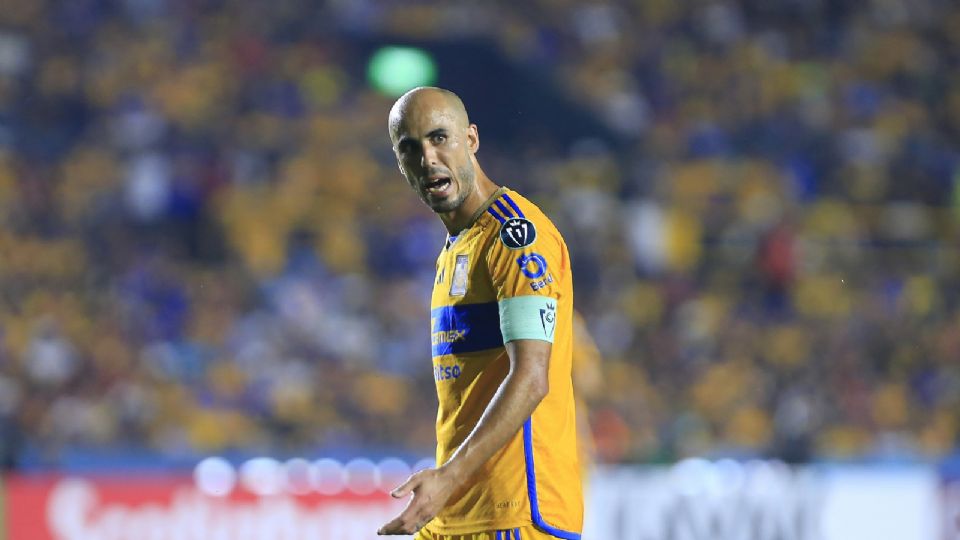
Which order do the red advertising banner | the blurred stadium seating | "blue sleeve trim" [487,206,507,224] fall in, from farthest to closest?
the blurred stadium seating, the red advertising banner, "blue sleeve trim" [487,206,507,224]

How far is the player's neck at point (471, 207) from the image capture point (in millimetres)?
3693

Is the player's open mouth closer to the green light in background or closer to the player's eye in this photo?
the player's eye

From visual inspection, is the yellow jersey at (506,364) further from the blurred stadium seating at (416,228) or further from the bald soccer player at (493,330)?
the blurred stadium seating at (416,228)

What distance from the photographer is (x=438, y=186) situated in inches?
142

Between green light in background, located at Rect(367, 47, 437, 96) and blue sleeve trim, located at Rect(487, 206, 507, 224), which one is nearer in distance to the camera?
blue sleeve trim, located at Rect(487, 206, 507, 224)

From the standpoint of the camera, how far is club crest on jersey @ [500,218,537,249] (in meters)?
3.49

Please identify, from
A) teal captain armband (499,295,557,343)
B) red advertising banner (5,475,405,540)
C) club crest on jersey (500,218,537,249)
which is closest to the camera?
teal captain armband (499,295,557,343)

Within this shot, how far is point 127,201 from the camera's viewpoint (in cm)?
1352

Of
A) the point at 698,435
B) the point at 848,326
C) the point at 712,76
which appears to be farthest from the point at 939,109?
the point at 698,435

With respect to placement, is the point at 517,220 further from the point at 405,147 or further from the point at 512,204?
the point at 405,147

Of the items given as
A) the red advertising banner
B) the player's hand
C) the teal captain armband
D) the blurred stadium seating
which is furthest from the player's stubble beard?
the blurred stadium seating

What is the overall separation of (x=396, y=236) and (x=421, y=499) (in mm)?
11104

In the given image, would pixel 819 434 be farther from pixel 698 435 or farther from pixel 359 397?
pixel 359 397

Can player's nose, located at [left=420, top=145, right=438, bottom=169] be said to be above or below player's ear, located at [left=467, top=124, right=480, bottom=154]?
below
